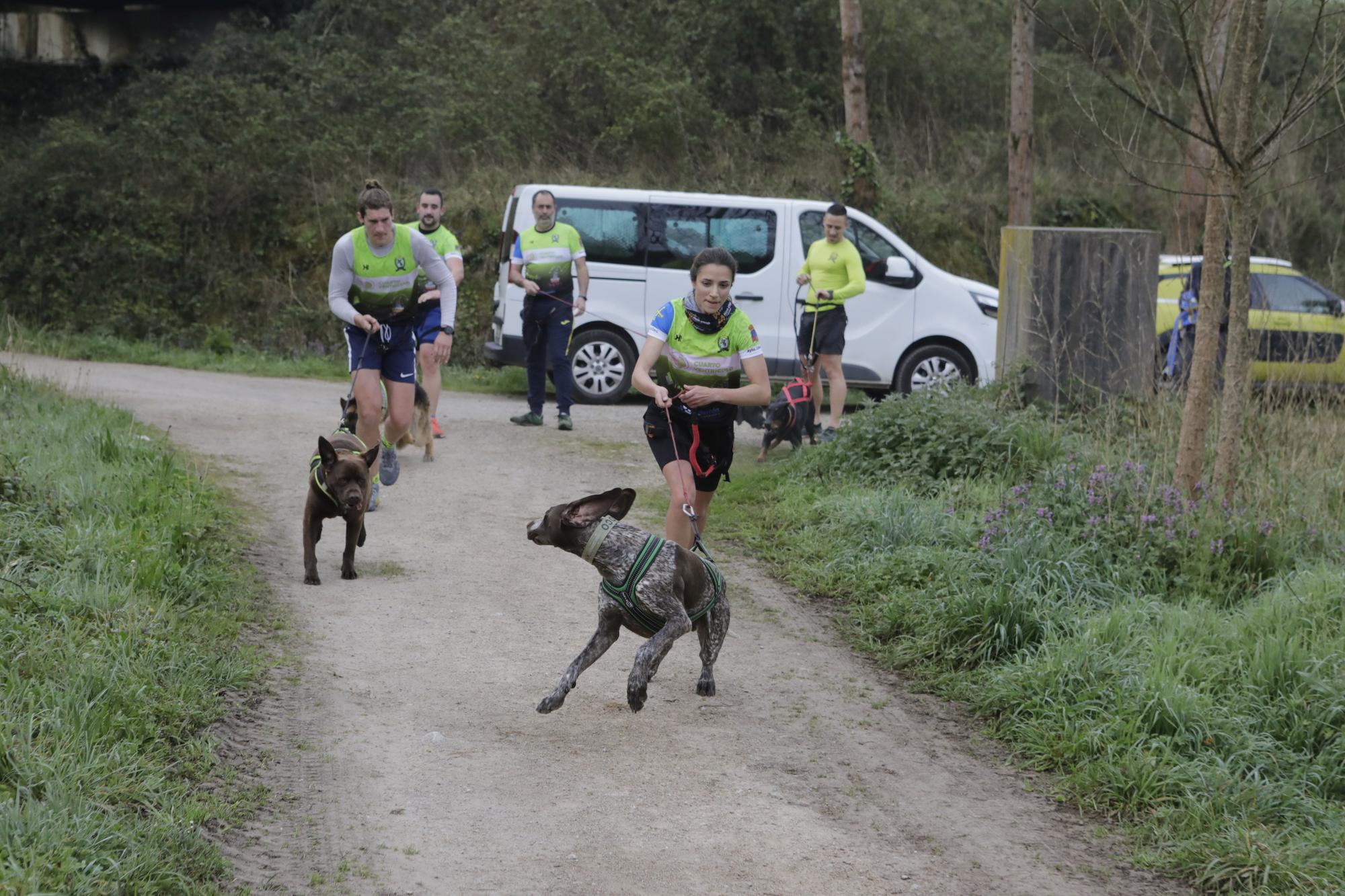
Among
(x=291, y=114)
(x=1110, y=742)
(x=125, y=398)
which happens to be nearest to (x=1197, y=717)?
(x=1110, y=742)

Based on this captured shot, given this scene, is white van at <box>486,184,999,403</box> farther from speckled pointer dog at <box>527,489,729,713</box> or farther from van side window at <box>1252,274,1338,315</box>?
speckled pointer dog at <box>527,489,729,713</box>

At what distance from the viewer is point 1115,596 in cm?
705

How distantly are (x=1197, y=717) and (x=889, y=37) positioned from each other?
2111 centimetres

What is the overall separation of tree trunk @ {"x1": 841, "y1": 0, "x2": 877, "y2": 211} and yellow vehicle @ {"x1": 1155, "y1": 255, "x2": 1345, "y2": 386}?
19.9 ft

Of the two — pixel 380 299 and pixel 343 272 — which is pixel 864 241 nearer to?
pixel 380 299

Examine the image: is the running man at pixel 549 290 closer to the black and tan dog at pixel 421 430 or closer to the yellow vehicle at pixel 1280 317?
the black and tan dog at pixel 421 430

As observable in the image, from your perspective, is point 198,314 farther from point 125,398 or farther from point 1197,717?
point 1197,717

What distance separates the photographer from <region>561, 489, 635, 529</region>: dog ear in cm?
541

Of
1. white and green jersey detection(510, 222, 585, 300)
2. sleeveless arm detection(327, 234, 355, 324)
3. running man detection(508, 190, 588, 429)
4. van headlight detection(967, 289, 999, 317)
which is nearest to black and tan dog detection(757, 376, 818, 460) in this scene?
running man detection(508, 190, 588, 429)

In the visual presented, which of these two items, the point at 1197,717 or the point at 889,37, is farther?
the point at 889,37

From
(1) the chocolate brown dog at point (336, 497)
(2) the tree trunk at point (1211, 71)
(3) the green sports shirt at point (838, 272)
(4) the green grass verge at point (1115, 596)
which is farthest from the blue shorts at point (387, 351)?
(2) the tree trunk at point (1211, 71)

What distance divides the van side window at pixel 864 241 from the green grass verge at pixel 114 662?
7.95m

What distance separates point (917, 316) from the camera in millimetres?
15109

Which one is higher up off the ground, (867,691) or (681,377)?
(681,377)
